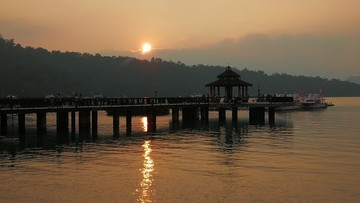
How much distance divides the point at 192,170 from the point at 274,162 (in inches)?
247

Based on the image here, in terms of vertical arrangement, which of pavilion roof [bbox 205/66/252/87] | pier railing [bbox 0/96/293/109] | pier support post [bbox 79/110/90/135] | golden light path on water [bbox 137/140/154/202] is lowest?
golden light path on water [bbox 137/140/154/202]

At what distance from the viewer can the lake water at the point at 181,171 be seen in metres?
24.1

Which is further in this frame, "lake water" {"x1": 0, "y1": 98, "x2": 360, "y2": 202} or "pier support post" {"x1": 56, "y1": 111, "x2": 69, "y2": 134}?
"pier support post" {"x1": 56, "y1": 111, "x2": 69, "y2": 134}

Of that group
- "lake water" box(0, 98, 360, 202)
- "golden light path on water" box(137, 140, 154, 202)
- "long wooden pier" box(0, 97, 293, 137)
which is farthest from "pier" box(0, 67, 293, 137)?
"golden light path on water" box(137, 140, 154, 202)

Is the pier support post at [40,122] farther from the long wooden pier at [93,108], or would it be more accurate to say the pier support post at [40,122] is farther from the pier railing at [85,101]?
the pier railing at [85,101]

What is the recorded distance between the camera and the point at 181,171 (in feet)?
98.7

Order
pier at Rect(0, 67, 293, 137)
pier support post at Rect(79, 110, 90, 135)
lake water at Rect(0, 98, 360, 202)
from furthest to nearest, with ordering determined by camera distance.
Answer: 1. pier support post at Rect(79, 110, 90, 135)
2. pier at Rect(0, 67, 293, 137)
3. lake water at Rect(0, 98, 360, 202)

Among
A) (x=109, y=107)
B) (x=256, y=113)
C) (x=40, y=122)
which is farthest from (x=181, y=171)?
(x=256, y=113)

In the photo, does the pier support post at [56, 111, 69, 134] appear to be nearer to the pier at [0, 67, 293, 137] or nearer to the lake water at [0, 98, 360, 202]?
the pier at [0, 67, 293, 137]

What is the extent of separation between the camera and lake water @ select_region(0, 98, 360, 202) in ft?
79.0

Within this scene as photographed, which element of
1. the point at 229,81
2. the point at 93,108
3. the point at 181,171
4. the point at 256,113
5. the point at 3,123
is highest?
the point at 229,81

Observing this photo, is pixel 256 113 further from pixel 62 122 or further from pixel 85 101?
pixel 62 122

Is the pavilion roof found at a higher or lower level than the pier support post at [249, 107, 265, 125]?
higher

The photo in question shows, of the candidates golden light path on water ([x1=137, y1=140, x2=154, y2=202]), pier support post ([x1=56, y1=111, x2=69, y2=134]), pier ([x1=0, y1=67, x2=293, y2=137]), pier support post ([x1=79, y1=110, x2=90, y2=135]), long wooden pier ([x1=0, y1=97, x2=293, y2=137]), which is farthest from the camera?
pier support post ([x1=79, y1=110, x2=90, y2=135])
